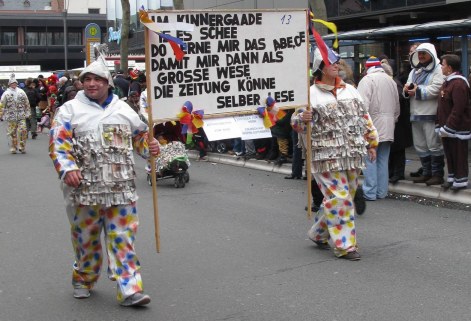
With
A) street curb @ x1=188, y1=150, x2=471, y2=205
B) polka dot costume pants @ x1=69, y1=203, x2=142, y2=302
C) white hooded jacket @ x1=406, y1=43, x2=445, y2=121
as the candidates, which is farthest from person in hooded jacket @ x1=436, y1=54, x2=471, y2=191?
polka dot costume pants @ x1=69, y1=203, x2=142, y2=302

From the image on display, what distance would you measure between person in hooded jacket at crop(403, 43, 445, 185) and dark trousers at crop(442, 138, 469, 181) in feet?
1.54

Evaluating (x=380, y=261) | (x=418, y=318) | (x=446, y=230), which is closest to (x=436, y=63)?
(x=446, y=230)

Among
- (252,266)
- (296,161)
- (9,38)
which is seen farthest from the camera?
(9,38)

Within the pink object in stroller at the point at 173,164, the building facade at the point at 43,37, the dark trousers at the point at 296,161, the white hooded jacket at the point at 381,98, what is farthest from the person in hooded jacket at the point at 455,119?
the building facade at the point at 43,37

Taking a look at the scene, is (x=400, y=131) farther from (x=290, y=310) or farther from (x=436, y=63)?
(x=290, y=310)

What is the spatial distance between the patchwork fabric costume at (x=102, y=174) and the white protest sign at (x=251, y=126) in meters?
1.18

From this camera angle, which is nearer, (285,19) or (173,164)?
(285,19)

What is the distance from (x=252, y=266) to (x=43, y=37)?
81.6 meters

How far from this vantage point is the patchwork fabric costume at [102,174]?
5.46 meters

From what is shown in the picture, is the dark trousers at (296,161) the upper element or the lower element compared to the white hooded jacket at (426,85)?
lower

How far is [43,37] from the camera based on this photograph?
8412cm

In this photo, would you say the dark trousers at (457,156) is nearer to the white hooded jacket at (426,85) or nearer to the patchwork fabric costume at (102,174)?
the white hooded jacket at (426,85)

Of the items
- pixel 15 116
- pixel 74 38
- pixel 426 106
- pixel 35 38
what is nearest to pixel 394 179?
pixel 426 106

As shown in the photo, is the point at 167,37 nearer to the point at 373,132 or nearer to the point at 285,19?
the point at 285,19
